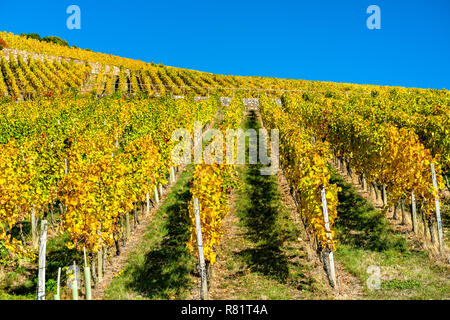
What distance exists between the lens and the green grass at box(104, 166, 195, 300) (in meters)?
9.52

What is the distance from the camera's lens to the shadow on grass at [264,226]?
10.7 meters

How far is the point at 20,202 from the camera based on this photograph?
11.2 metres

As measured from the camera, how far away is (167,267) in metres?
10.8

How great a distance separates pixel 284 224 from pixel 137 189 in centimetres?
542

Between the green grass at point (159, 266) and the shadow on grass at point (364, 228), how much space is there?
535 centimetres

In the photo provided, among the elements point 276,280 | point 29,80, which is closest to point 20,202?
point 276,280

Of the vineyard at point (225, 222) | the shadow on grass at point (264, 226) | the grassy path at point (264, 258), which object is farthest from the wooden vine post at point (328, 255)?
the shadow on grass at point (264, 226)

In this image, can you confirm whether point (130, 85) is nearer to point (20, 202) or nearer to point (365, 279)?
point (20, 202)

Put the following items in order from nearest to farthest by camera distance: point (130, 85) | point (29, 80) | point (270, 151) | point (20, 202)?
point (20, 202)
point (270, 151)
point (29, 80)
point (130, 85)

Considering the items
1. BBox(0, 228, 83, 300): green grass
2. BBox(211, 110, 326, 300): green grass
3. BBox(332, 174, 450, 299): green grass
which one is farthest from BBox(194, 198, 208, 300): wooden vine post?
BBox(332, 174, 450, 299): green grass

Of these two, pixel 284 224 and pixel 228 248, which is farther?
pixel 284 224

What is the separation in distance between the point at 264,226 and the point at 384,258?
4235 millimetres

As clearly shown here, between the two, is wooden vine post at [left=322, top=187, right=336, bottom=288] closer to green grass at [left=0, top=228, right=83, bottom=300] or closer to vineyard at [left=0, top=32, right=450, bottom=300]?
vineyard at [left=0, top=32, right=450, bottom=300]

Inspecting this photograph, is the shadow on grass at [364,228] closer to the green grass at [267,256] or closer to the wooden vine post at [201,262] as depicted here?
the green grass at [267,256]
